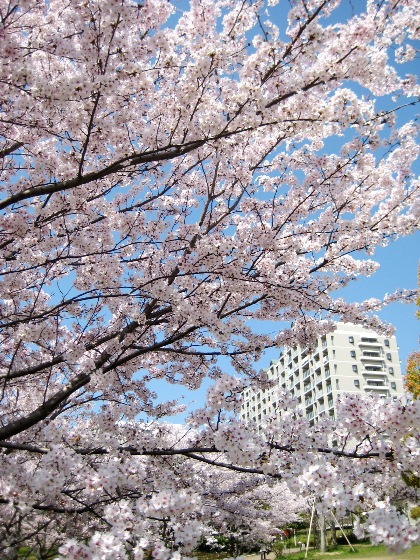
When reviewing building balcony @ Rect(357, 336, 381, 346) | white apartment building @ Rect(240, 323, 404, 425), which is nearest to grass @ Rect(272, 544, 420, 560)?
white apartment building @ Rect(240, 323, 404, 425)

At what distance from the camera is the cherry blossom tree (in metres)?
3.74

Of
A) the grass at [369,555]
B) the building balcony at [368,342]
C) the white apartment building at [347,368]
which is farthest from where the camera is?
the building balcony at [368,342]

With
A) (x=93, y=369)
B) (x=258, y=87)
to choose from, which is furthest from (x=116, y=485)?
(x=258, y=87)

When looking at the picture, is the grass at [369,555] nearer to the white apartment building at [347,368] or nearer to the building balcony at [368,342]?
the white apartment building at [347,368]

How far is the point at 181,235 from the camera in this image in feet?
19.8

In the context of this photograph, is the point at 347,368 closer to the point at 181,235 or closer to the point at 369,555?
the point at 369,555

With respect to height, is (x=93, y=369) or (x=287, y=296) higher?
(x=287, y=296)

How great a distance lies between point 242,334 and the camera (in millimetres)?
6477

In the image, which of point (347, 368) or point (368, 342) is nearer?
point (347, 368)

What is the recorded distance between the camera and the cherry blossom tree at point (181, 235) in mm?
3744

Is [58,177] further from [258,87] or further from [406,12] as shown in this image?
[406,12]

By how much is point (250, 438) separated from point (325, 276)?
9.53 feet

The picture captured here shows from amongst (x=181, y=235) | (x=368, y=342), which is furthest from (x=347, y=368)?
(x=181, y=235)

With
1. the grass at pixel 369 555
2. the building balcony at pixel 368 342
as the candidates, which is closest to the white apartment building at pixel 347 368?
the building balcony at pixel 368 342
